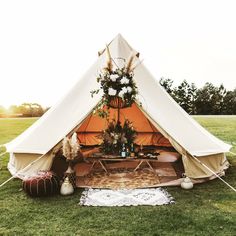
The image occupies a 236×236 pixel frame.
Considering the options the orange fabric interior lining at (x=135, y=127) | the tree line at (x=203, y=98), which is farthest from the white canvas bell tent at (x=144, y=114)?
the tree line at (x=203, y=98)

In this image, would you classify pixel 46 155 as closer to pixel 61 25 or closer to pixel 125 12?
pixel 125 12

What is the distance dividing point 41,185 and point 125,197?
1192 millimetres

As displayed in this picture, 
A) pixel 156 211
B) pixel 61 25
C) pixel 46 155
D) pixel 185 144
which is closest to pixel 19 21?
Result: pixel 61 25

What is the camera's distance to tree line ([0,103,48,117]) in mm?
20172

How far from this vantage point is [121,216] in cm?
409

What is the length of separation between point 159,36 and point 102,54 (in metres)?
5.40

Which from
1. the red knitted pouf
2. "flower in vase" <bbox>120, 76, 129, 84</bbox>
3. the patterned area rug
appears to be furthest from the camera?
"flower in vase" <bbox>120, 76, 129, 84</bbox>

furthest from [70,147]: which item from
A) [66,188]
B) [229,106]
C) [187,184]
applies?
[229,106]

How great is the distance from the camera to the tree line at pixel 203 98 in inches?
797

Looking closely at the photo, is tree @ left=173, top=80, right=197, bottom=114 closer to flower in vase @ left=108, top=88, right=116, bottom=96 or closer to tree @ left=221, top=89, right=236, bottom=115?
tree @ left=221, top=89, right=236, bottom=115

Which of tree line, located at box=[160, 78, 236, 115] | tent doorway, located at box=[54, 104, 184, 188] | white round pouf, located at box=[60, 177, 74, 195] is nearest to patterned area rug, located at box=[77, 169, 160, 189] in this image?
tent doorway, located at box=[54, 104, 184, 188]

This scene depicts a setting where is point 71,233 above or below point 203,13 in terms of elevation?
below

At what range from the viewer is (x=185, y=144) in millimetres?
5562

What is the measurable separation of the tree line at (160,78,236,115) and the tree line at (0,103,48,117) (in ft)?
24.9
